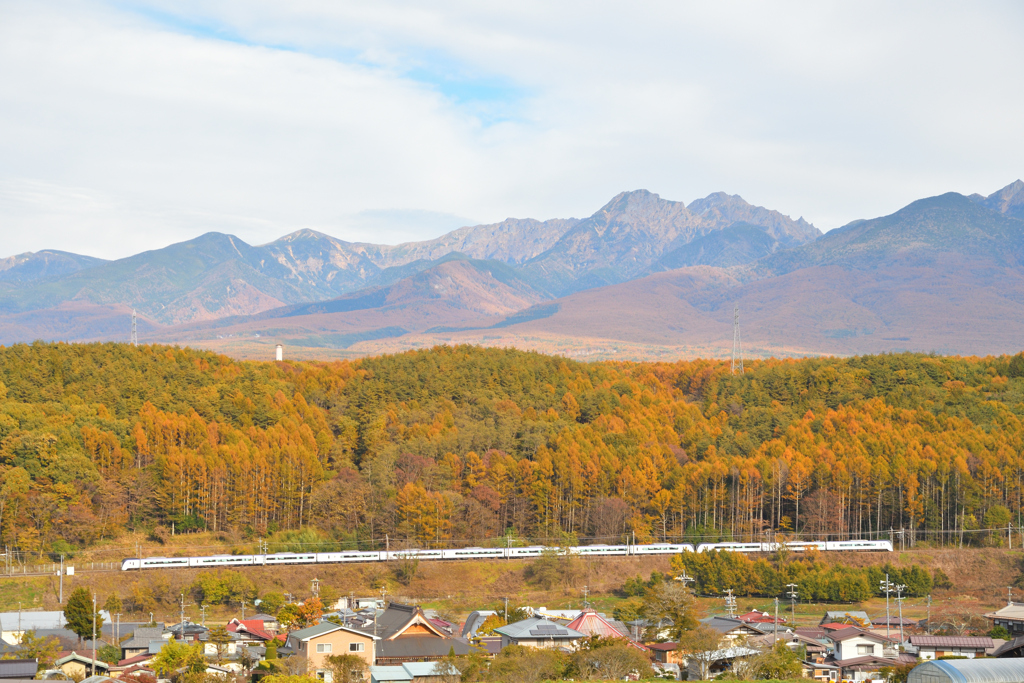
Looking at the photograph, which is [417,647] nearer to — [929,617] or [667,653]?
[667,653]

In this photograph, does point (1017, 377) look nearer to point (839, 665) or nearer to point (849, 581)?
point (849, 581)

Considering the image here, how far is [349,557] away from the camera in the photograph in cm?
7806

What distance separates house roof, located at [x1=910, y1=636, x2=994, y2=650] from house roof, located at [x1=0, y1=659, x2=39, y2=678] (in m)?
38.0

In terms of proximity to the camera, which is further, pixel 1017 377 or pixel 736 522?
pixel 1017 377

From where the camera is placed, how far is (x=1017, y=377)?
111188 millimetres

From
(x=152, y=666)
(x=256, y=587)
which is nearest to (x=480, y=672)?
(x=152, y=666)

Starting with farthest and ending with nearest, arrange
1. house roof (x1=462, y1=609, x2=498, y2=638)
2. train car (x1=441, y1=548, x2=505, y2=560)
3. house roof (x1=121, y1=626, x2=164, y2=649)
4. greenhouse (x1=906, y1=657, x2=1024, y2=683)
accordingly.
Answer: train car (x1=441, y1=548, x2=505, y2=560)
house roof (x1=462, y1=609, x2=498, y2=638)
house roof (x1=121, y1=626, x2=164, y2=649)
greenhouse (x1=906, y1=657, x2=1024, y2=683)

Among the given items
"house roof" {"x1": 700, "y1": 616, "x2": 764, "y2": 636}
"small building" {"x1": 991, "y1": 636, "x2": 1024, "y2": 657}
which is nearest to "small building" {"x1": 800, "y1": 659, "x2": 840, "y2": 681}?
"house roof" {"x1": 700, "y1": 616, "x2": 764, "y2": 636}

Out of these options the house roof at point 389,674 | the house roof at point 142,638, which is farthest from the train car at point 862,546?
the house roof at point 142,638

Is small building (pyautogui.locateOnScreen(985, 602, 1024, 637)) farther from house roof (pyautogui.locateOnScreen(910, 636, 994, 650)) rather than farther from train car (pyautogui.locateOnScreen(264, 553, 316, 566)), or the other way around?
train car (pyautogui.locateOnScreen(264, 553, 316, 566))

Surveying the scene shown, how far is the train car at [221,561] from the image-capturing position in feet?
243

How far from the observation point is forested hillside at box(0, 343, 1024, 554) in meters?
84.6

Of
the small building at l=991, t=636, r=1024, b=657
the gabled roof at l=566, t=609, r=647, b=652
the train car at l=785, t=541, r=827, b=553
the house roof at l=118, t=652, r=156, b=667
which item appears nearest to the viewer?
the small building at l=991, t=636, r=1024, b=657

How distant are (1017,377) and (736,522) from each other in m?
41.7
